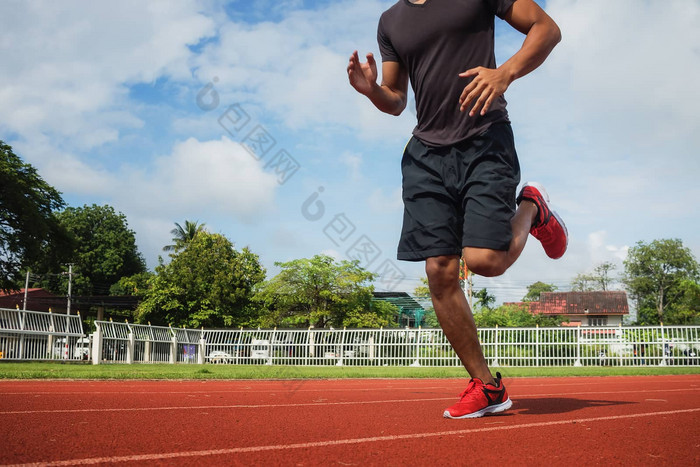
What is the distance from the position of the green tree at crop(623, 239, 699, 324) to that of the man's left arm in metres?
73.3

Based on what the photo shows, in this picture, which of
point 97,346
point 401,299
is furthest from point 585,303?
point 97,346

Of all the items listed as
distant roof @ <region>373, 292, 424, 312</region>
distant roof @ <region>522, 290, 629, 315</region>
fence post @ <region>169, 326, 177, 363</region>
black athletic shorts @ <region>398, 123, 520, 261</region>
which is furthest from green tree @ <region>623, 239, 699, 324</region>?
black athletic shorts @ <region>398, 123, 520, 261</region>

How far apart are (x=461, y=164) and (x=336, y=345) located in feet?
61.6

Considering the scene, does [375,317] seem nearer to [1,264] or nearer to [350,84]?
[1,264]

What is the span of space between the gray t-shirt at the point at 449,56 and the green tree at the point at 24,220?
1255 inches

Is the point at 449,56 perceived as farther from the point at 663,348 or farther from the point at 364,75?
the point at 663,348

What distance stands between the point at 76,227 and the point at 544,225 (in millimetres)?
60675

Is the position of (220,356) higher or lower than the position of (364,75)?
lower

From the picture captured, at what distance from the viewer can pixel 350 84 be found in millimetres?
3525

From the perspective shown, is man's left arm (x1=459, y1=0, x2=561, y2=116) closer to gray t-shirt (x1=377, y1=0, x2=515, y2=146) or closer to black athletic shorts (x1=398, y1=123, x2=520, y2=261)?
gray t-shirt (x1=377, y1=0, x2=515, y2=146)

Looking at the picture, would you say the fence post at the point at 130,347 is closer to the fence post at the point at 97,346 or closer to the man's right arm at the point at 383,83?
the fence post at the point at 97,346

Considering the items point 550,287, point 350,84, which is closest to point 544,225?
point 350,84

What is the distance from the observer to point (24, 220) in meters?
30.2

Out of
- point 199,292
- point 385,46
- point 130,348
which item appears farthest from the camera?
point 199,292
